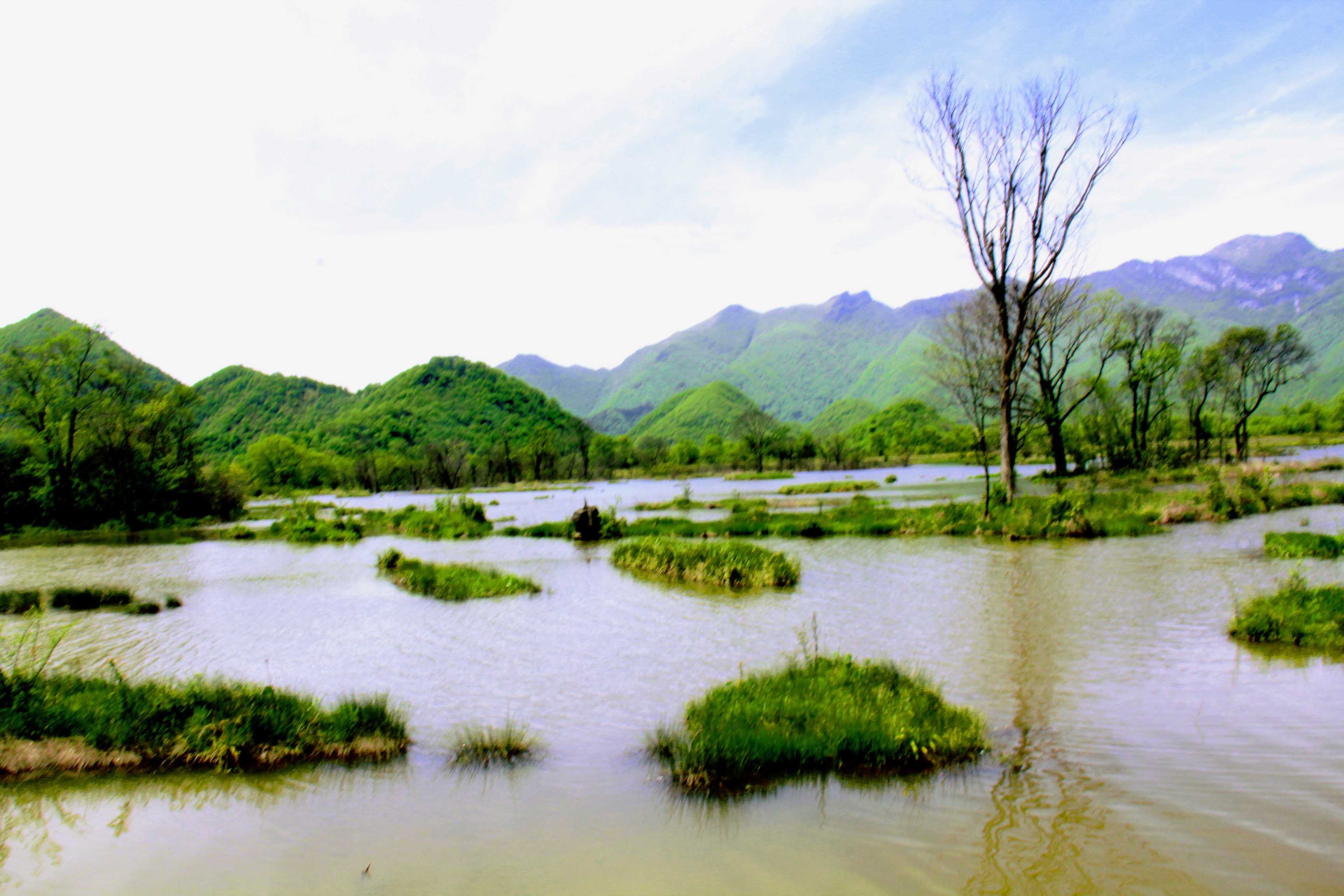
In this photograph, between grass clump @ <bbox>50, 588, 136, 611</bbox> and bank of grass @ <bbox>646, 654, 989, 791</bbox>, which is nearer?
bank of grass @ <bbox>646, 654, 989, 791</bbox>

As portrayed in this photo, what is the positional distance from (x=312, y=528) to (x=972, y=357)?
142 ft

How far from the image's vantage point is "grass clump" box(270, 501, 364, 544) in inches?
1543

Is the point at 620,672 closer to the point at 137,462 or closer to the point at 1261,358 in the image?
the point at 137,462

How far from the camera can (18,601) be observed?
20281mm

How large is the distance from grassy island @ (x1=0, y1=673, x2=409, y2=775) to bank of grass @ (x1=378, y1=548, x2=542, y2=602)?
10084 millimetres

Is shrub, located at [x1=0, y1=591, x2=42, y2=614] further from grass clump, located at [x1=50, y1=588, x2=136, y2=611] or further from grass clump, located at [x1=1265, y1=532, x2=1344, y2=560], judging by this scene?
grass clump, located at [x1=1265, y1=532, x2=1344, y2=560]

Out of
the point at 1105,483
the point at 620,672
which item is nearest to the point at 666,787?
the point at 620,672

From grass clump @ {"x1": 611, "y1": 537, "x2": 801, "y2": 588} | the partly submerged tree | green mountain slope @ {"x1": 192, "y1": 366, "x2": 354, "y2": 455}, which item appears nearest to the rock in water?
grass clump @ {"x1": 611, "y1": 537, "x2": 801, "y2": 588}

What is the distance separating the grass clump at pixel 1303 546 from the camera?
1655 cm

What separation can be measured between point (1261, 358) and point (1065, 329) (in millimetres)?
15097

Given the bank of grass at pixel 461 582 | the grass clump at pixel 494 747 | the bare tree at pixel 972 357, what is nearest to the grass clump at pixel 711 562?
the bank of grass at pixel 461 582

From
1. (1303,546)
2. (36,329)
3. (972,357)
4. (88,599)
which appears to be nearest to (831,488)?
(972,357)

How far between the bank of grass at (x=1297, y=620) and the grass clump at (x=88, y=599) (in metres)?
25.2

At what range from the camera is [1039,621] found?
12.9m
